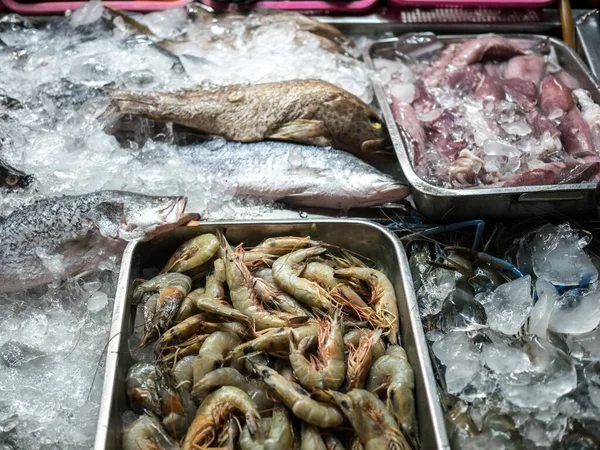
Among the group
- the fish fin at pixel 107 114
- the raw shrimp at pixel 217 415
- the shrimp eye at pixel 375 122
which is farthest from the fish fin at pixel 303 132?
the raw shrimp at pixel 217 415

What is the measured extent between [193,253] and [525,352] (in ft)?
4.33

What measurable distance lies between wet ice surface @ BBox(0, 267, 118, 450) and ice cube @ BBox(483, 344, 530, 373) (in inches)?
54.4

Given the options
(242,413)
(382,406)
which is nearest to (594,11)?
(382,406)

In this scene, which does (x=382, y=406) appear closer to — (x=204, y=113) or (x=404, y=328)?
(x=404, y=328)

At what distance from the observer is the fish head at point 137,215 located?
2145mm

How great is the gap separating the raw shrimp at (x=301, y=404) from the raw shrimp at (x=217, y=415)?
0.30 ft

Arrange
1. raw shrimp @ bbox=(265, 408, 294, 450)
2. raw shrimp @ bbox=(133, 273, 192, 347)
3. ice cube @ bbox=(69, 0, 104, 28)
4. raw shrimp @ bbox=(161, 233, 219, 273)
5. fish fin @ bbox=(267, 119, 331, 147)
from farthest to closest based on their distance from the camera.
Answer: ice cube @ bbox=(69, 0, 104, 28) < fish fin @ bbox=(267, 119, 331, 147) < raw shrimp @ bbox=(161, 233, 219, 273) < raw shrimp @ bbox=(133, 273, 192, 347) < raw shrimp @ bbox=(265, 408, 294, 450)

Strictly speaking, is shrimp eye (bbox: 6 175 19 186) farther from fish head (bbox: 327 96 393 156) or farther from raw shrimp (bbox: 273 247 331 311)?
fish head (bbox: 327 96 393 156)

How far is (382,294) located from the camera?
2021 millimetres

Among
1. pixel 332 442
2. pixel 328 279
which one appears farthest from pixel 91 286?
pixel 332 442

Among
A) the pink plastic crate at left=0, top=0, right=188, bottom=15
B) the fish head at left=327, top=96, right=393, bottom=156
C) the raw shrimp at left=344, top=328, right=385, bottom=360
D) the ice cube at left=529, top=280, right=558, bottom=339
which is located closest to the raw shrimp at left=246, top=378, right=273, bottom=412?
the raw shrimp at left=344, top=328, right=385, bottom=360

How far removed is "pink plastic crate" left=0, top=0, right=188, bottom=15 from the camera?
11.5 feet

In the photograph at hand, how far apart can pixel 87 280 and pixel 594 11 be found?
376 centimetres

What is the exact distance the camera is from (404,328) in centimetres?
197
